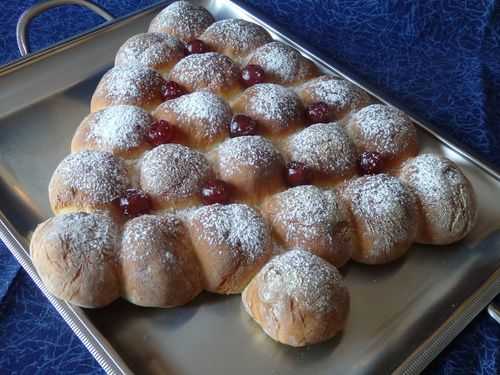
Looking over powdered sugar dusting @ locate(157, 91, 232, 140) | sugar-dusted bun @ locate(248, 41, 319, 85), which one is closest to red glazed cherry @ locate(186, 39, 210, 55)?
sugar-dusted bun @ locate(248, 41, 319, 85)

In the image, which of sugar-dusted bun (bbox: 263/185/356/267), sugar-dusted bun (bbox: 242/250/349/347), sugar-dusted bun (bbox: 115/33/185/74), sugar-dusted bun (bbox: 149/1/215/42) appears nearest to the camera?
sugar-dusted bun (bbox: 242/250/349/347)

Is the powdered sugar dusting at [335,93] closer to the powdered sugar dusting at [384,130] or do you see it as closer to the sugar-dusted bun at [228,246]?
the powdered sugar dusting at [384,130]

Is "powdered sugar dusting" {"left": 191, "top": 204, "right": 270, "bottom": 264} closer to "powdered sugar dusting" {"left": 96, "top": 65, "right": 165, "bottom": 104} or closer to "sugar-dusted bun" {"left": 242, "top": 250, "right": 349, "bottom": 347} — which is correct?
"sugar-dusted bun" {"left": 242, "top": 250, "right": 349, "bottom": 347}

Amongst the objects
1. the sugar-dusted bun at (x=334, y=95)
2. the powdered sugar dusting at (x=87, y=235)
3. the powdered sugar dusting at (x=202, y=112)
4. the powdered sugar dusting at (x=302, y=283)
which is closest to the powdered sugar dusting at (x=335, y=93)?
the sugar-dusted bun at (x=334, y=95)

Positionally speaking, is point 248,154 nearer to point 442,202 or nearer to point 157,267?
point 157,267

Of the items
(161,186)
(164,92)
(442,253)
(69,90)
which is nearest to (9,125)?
(69,90)

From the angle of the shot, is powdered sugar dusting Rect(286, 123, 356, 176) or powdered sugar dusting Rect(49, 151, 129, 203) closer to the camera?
→ powdered sugar dusting Rect(49, 151, 129, 203)
